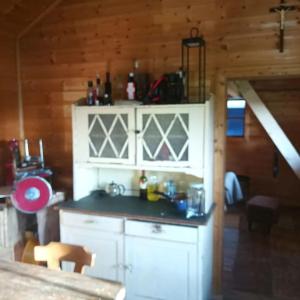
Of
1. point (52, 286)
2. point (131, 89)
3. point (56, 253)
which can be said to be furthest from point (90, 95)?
point (52, 286)

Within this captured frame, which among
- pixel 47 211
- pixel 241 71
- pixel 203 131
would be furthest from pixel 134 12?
pixel 47 211

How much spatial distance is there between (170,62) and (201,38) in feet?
1.08

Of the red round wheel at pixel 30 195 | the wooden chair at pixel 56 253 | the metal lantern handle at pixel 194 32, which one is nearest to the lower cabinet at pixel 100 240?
the red round wheel at pixel 30 195

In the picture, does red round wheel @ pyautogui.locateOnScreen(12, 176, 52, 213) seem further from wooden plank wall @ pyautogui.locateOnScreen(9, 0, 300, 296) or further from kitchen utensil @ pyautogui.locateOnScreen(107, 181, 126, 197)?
wooden plank wall @ pyautogui.locateOnScreen(9, 0, 300, 296)

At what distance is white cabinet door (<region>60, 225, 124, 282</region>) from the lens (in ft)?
8.25

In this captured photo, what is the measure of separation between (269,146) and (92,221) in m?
4.23

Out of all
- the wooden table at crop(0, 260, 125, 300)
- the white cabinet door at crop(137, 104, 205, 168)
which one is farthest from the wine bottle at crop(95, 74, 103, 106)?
the wooden table at crop(0, 260, 125, 300)

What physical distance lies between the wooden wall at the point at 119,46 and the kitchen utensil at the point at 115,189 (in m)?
0.51

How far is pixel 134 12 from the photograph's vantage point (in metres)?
2.85

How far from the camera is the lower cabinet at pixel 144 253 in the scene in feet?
7.66

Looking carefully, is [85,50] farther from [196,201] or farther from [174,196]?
[196,201]

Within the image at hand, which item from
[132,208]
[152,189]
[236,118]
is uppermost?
[236,118]

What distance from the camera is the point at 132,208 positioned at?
2578 mm

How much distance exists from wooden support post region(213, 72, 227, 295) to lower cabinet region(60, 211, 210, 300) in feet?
1.39
